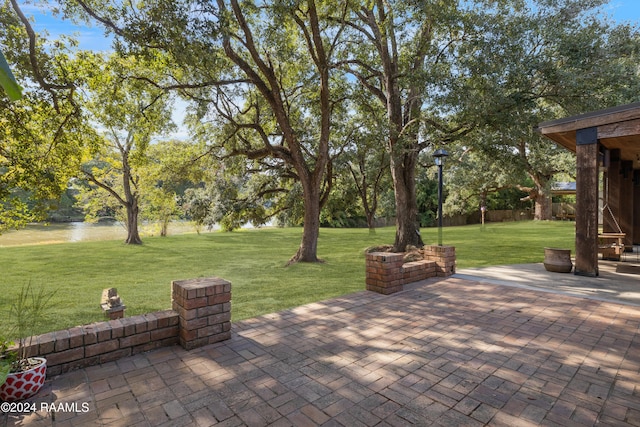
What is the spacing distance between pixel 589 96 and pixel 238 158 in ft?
35.3

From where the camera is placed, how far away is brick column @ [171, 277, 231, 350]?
3176mm

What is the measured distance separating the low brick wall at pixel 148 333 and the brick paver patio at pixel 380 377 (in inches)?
4.6

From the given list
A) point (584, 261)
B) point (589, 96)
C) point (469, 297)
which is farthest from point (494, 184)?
point (469, 297)

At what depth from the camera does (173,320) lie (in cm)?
329

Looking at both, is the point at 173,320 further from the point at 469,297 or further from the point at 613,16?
the point at 613,16

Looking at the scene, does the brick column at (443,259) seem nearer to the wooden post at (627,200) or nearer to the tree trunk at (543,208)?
the wooden post at (627,200)

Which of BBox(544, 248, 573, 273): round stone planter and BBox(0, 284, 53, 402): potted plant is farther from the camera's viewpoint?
BBox(544, 248, 573, 273): round stone planter

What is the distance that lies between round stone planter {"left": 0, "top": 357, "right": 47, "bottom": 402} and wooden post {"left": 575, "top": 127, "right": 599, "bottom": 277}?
319 inches

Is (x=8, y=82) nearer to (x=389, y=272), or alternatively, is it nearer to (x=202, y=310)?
(x=202, y=310)

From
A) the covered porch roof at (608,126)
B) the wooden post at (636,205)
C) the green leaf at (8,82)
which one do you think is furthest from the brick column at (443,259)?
the wooden post at (636,205)

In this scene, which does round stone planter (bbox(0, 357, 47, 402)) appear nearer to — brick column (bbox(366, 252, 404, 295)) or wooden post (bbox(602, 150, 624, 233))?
brick column (bbox(366, 252, 404, 295))

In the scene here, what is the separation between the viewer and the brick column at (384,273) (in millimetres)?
5148

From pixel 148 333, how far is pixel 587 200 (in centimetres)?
754

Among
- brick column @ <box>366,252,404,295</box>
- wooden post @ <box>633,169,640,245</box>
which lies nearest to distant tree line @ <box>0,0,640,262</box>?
wooden post @ <box>633,169,640,245</box>
